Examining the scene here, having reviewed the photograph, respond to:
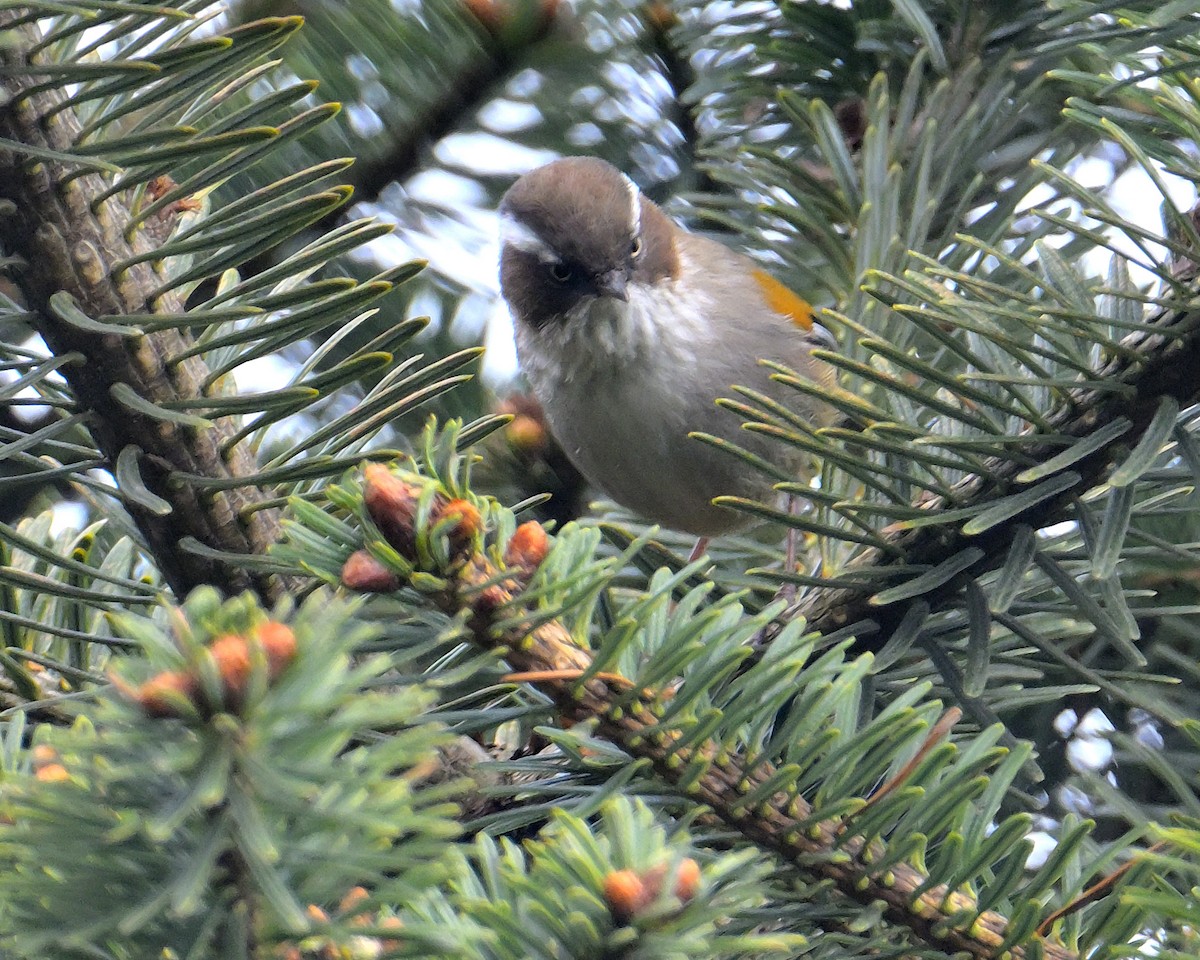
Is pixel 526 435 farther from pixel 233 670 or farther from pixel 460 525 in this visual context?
pixel 233 670

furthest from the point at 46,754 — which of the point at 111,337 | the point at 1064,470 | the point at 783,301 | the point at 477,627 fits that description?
the point at 783,301

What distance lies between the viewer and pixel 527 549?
111 centimetres

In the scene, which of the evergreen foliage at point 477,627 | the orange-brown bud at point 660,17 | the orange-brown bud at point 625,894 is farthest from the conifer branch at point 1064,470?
the orange-brown bud at point 660,17

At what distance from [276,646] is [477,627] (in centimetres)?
34

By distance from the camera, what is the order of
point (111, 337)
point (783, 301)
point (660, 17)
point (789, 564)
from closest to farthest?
point (111, 337), point (789, 564), point (660, 17), point (783, 301)

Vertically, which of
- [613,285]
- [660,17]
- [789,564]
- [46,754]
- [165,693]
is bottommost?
[789,564]

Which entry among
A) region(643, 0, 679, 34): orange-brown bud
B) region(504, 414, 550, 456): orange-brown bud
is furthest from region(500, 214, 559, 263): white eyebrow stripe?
region(643, 0, 679, 34): orange-brown bud

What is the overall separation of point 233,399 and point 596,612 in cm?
55

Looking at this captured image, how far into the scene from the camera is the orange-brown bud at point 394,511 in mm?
1030

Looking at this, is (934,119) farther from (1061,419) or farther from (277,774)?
(277,774)

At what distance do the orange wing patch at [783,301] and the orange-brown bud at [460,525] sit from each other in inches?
98.8

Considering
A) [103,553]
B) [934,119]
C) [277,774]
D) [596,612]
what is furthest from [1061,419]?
[103,553]

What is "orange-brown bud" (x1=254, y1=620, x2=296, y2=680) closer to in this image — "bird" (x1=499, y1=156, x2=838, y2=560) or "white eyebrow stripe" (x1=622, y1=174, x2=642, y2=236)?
"bird" (x1=499, y1=156, x2=838, y2=560)

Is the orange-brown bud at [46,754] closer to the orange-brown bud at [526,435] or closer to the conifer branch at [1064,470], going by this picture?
the conifer branch at [1064,470]
